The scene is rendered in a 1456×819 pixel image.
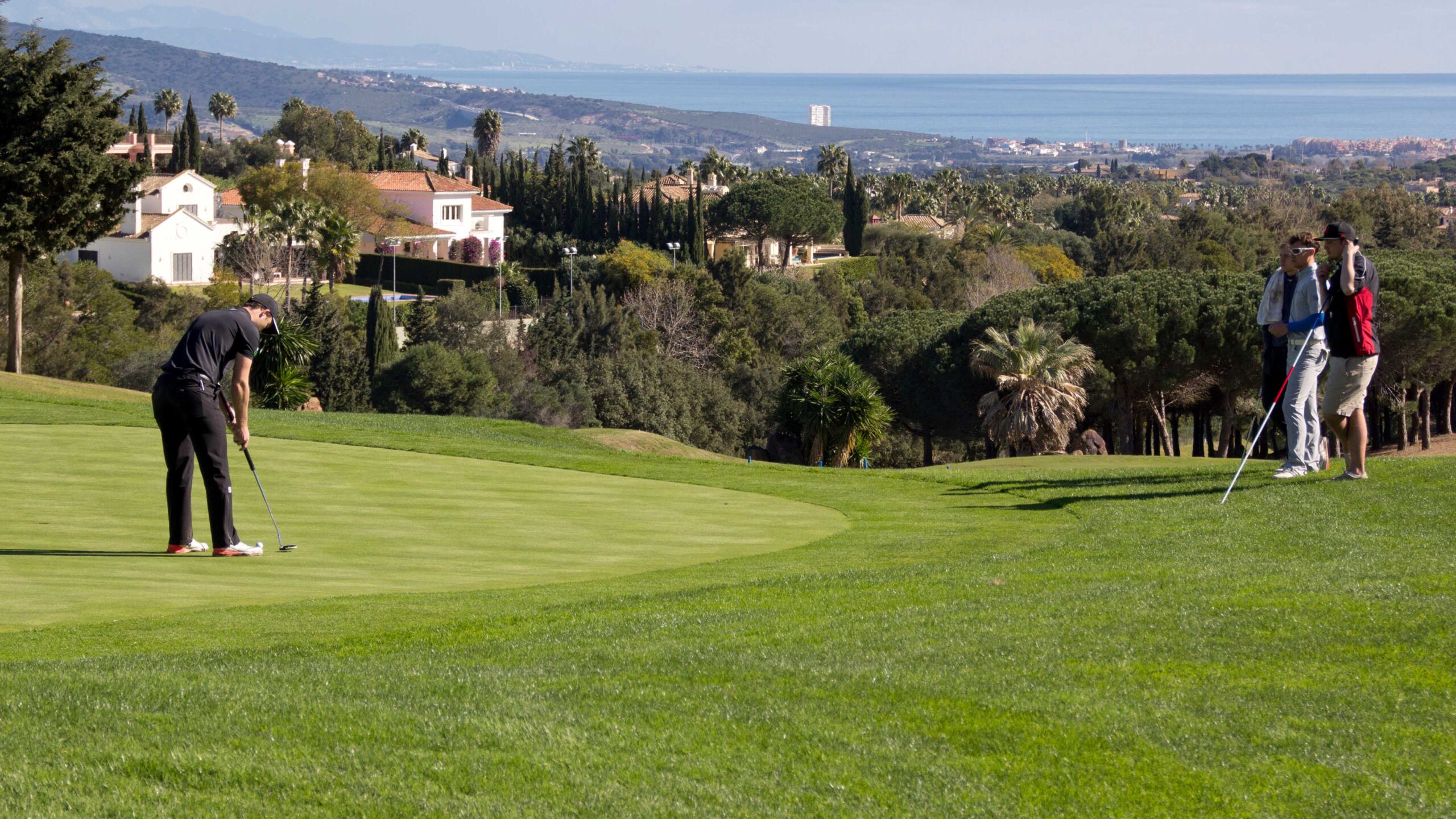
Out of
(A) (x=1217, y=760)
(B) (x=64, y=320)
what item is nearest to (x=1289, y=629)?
(A) (x=1217, y=760)

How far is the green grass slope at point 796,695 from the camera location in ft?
16.1

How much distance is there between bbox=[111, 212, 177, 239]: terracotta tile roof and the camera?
89.1 metres

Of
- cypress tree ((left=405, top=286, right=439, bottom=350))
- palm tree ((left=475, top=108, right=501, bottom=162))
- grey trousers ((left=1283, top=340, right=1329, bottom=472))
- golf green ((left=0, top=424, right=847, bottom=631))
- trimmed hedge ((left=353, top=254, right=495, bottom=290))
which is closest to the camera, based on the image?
golf green ((left=0, top=424, right=847, bottom=631))

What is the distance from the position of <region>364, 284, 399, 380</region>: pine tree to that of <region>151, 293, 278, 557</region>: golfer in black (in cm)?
5014

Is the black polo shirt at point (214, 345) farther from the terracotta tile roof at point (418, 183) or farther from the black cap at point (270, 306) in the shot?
the terracotta tile roof at point (418, 183)

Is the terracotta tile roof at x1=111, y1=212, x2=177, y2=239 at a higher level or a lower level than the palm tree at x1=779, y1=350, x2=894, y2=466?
higher

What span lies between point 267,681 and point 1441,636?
578 centimetres

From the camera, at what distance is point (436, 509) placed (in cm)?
1292

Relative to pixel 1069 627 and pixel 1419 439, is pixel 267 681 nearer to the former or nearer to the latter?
pixel 1069 627

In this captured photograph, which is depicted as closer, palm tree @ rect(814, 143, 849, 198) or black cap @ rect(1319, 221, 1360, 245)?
black cap @ rect(1319, 221, 1360, 245)

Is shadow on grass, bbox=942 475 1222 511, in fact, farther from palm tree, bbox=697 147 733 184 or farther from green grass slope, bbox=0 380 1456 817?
palm tree, bbox=697 147 733 184

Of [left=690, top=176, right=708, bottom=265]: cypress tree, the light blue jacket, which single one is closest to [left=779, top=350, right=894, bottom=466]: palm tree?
the light blue jacket

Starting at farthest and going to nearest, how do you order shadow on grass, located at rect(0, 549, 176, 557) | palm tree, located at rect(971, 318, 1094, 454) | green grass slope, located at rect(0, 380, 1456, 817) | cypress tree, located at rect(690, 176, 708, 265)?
cypress tree, located at rect(690, 176, 708, 265)
palm tree, located at rect(971, 318, 1094, 454)
shadow on grass, located at rect(0, 549, 176, 557)
green grass slope, located at rect(0, 380, 1456, 817)

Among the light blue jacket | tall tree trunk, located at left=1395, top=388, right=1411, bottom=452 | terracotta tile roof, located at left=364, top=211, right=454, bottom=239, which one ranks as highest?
terracotta tile roof, located at left=364, top=211, right=454, bottom=239
